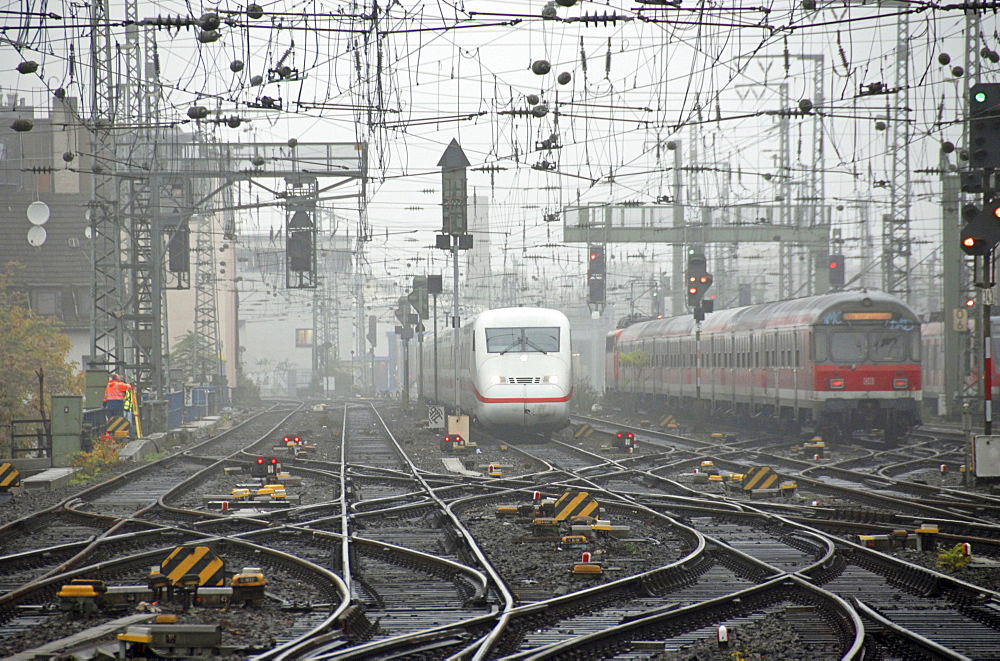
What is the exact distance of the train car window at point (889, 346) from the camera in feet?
84.2

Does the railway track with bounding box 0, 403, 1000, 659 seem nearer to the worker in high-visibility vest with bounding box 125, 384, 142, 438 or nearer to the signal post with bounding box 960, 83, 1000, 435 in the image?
the signal post with bounding box 960, 83, 1000, 435

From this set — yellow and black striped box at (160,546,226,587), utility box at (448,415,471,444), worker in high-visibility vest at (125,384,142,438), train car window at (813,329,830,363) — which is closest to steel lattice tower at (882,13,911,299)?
train car window at (813,329,830,363)

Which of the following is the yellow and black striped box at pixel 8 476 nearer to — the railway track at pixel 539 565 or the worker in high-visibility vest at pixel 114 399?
the railway track at pixel 539 565

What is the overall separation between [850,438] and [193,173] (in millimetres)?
17470

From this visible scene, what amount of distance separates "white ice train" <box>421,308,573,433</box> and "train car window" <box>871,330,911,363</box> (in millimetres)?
6779

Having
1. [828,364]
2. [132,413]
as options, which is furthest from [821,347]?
[132,413]

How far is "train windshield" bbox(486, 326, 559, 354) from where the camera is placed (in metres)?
27.2

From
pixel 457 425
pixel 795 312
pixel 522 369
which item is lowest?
pixel 457 425

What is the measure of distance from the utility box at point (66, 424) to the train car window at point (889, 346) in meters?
16.5

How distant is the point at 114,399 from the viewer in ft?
88.9

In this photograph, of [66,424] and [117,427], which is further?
[117,427]

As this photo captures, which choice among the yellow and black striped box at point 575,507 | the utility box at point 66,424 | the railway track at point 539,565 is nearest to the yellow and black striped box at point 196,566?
the railway track at point 539,565

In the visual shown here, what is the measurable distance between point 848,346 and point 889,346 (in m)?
0.94

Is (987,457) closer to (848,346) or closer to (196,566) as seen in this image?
(848,346)
